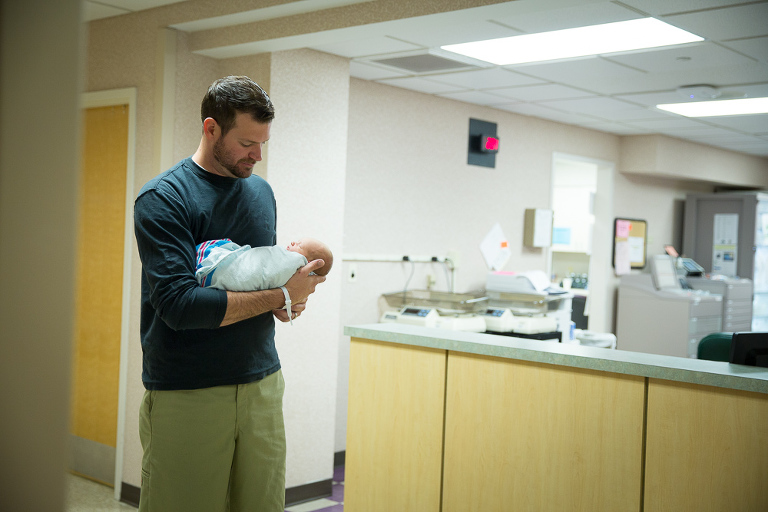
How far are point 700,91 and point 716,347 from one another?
195 cm

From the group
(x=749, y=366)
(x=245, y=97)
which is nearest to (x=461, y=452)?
(x=749, y=366)

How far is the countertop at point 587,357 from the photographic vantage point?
6.42ft

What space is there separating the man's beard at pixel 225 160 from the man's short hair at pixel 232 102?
0.12 feet

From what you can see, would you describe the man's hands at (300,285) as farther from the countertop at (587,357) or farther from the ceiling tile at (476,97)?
the ceiling tile at (476,97)

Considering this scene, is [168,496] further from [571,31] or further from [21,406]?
[571,31]

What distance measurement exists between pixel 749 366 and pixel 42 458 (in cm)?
213

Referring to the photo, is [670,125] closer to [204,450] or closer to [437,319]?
[437,319]

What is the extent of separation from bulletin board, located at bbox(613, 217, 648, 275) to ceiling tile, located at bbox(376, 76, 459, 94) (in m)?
2.95

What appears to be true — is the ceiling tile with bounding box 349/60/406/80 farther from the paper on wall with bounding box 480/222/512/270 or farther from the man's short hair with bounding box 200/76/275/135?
the man's short hair with bounding box 200/76/275/135

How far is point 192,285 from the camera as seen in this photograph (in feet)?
5.15

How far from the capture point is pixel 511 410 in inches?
92.9

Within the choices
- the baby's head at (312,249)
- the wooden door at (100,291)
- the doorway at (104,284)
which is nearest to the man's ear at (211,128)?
the baby's head at (312,249)

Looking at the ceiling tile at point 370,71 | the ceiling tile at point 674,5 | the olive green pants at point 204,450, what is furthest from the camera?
the ceiling tile at point 370,71

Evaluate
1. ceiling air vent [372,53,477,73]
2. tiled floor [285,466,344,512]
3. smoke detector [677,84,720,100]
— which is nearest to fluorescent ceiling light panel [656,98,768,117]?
smoke detector [677,84,720,100]
